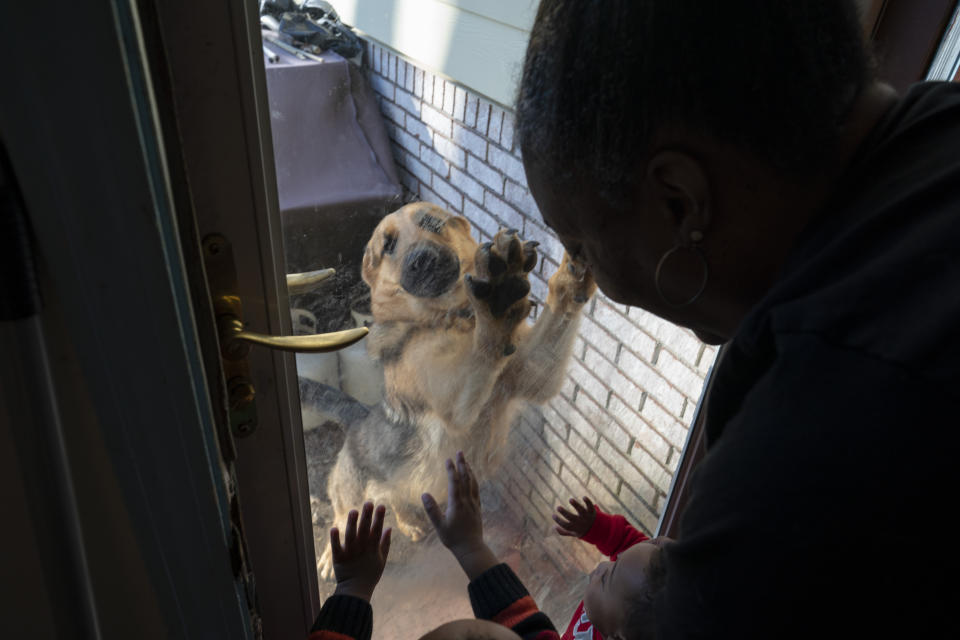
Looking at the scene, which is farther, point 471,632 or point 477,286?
point 477,286

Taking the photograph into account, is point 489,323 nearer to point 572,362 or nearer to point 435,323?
point 435,323

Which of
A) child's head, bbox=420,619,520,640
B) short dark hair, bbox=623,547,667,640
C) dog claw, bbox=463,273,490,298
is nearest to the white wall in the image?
dog claw, bbox=463,273,490,298

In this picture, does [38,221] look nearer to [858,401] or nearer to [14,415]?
[14,415]

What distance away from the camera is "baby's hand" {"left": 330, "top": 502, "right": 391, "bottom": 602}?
115cm

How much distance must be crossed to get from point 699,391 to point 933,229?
1.05 m

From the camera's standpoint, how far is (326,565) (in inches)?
47.9

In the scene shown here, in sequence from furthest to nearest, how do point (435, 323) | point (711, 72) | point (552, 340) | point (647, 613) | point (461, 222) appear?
point (552, 340)
point (435, 323)
point (461, 222)
point (647, 613)
point (711, 72)

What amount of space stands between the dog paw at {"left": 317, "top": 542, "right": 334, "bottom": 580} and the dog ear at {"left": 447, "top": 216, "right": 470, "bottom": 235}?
2.12ft

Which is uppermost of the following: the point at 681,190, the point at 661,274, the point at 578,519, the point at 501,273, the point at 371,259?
the point at 681,190

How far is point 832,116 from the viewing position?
0.54 metres

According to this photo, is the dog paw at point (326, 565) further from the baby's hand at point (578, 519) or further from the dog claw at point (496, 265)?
the dog claw at point (496, 265)

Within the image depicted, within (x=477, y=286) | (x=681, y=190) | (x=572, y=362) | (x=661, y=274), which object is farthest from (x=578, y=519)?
(x=681, y=190)

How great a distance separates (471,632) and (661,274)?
663 millimetres

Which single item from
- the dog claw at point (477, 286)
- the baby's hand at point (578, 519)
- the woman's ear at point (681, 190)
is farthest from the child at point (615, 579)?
the dog claw at point (477, 286)
